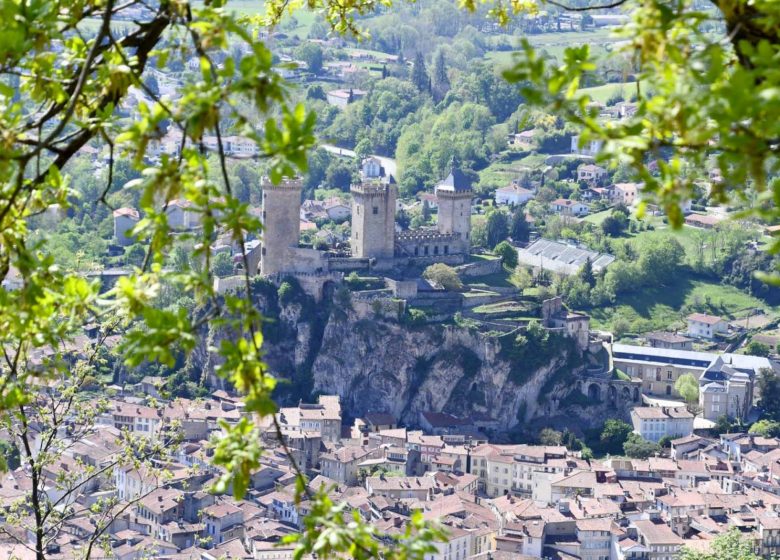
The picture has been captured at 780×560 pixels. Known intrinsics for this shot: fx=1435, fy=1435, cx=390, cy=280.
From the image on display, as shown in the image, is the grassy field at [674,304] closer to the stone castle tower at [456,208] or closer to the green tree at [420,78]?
the stone castle tower at [456,208]

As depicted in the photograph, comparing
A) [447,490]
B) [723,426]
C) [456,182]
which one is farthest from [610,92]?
[447,490]

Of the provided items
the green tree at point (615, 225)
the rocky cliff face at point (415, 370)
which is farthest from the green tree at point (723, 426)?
the green tree at point (615, 225)

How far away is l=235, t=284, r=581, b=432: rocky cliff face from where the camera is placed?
42719 millimetres

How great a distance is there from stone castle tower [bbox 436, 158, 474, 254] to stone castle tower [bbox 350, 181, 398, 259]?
2.81m

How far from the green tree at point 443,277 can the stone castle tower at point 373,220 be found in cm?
192

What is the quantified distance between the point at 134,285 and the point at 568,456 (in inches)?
1406

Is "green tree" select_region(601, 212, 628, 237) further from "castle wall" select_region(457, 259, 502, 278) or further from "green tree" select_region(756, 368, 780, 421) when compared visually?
"green tree" select_region(756, 368, 780, 421)

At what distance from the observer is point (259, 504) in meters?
35.4

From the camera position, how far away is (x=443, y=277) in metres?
44.4

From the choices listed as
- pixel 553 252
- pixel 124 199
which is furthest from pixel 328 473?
pixel 124 199

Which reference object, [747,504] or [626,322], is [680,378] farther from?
[747,504]

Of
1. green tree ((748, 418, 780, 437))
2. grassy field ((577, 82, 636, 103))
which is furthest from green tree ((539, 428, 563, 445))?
grassy field ((577, 82, 636, 103))

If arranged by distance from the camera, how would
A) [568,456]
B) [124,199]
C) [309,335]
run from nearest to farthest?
[568,456], [309,335], [124,199]

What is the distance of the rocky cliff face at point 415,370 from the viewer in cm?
4272
